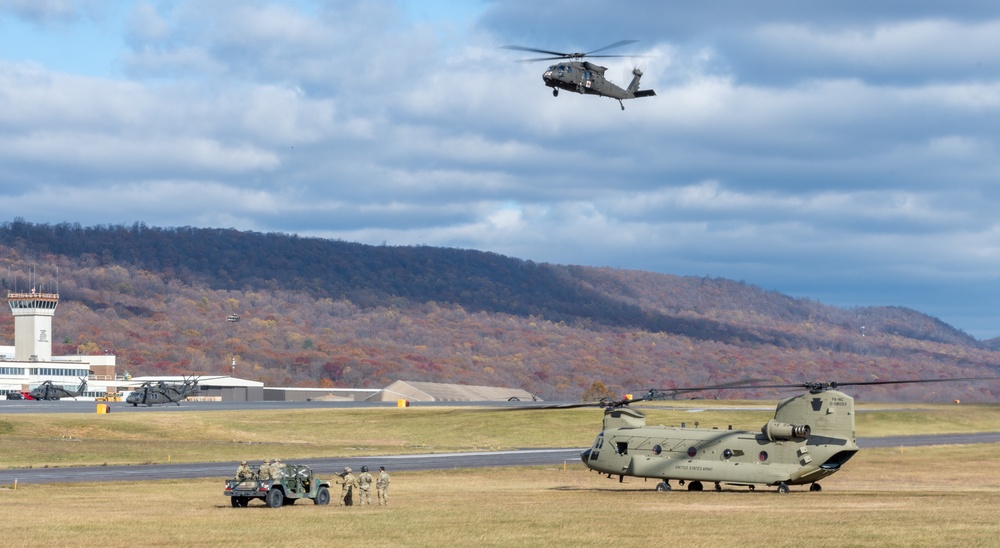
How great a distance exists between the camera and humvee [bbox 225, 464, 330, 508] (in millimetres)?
44188

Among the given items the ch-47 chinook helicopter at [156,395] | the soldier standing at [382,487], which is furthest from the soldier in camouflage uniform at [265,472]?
the ch-47 chinook helicopter at [156,395]

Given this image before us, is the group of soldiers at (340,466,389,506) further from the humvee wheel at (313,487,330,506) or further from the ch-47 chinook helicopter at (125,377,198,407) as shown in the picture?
A: the ch-47 chinook helicopter at (125,377,198,407)

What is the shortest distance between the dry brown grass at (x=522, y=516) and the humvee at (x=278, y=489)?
0.57m

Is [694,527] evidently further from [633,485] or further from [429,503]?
[633,485]

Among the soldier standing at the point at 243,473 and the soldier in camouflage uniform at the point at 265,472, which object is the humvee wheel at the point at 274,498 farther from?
the soldier standing at the point at 243,473

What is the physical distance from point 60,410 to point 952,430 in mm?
75330

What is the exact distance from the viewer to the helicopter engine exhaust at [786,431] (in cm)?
5056

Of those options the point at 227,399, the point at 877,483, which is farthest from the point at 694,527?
the point at 227,399

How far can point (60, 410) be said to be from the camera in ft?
364

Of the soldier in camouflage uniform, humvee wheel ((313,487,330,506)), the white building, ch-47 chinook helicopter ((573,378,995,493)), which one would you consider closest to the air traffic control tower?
the white building

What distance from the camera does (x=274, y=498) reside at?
145 feet

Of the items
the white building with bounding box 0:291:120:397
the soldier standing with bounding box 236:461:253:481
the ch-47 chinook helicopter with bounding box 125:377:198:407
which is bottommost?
the soldier standing with bounding box 236:461:253:481

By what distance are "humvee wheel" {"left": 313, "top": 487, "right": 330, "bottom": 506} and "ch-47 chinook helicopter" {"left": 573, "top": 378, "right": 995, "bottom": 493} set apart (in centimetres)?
1271

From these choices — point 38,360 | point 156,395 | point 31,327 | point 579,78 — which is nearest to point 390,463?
point 579,78
